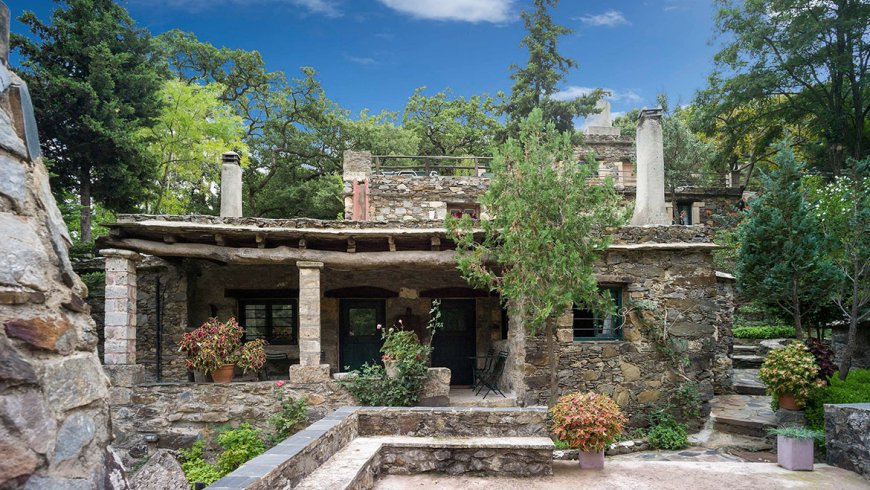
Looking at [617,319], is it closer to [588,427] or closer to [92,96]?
[588,427]

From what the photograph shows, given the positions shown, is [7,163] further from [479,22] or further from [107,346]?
[479,22]

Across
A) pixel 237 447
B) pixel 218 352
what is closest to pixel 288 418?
pixel 237 447

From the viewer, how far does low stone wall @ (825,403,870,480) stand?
6348 mm

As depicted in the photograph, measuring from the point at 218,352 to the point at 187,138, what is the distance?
1311cm

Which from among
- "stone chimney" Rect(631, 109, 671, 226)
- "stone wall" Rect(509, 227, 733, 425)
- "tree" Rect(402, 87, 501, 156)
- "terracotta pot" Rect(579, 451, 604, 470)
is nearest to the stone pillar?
"stone wall" Rect(509, 227, 733, 425)

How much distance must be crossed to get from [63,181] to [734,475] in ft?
58.6

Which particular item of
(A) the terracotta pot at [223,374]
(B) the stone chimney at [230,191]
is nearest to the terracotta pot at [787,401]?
(A) the terracotta pot at [223,374]

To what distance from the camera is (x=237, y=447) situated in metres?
8.68

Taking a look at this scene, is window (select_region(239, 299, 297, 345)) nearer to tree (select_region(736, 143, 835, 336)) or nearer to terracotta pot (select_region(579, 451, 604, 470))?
terracotta pot (select_region(579, 451, 604, 470))

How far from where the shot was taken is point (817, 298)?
31.8 feet

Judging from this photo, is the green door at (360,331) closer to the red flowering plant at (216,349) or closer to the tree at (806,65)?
the red flowering plant at (216,349)

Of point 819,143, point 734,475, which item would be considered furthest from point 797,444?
point 819,143

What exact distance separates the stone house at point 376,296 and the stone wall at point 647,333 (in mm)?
19

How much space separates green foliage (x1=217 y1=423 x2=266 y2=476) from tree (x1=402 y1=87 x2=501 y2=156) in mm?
17386
